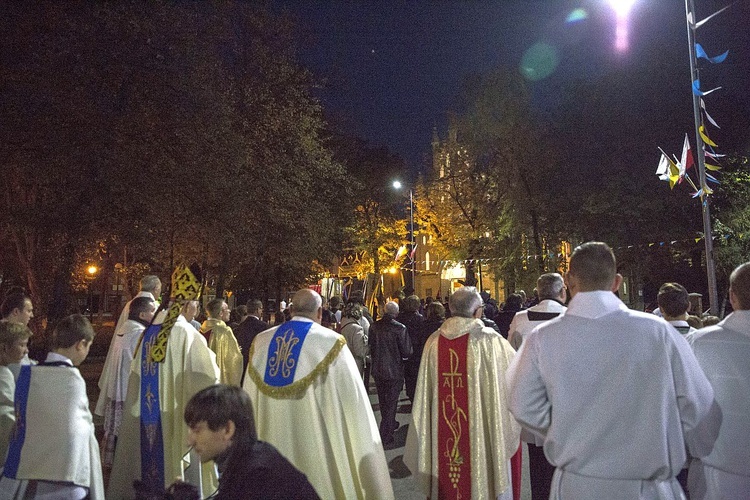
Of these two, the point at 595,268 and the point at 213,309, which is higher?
the point at 595,268

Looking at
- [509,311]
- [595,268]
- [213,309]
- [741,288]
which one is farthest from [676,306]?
[213,309]

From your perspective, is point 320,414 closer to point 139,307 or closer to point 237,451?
point 237,451

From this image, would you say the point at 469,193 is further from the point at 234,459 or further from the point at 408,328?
the point at 234,459

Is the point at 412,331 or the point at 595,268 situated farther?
the point at 412,331

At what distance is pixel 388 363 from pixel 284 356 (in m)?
4.68

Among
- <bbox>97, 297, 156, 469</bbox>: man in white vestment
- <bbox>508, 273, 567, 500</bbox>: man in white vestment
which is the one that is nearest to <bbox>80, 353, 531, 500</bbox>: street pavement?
<bbox>508, 273, 567, 500</bbox>: man in white vestment

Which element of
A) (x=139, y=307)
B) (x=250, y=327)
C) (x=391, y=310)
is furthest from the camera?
(x=391, y=310)

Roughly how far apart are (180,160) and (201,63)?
318cm

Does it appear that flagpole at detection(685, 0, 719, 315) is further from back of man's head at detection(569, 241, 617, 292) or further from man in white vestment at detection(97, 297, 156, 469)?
back of man's head at detection(569, 241, 617, 292)

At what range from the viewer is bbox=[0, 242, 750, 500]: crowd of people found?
9.98 ft

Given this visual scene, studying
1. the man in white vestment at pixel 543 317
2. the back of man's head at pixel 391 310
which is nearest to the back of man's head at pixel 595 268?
the man in white vestment at pixel 543 317

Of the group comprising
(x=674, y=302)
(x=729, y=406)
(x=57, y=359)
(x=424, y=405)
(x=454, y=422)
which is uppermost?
(x=674, y=302)

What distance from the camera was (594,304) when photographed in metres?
3.22

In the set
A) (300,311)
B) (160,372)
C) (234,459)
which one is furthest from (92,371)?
(234,459)
